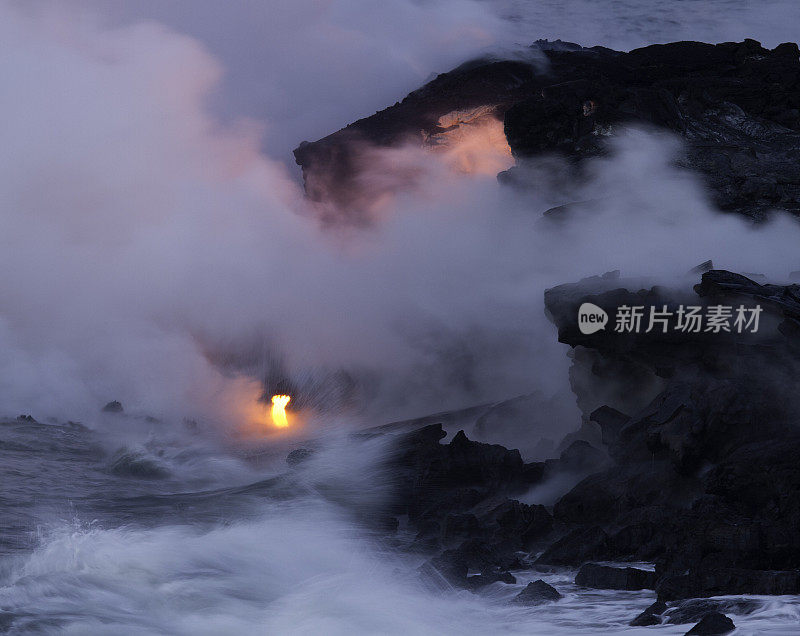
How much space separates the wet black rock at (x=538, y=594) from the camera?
1280cm

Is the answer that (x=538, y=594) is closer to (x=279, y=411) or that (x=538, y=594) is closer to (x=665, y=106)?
(x=665, y=106)

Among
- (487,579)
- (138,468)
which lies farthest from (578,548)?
(138,468)

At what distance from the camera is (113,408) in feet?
110

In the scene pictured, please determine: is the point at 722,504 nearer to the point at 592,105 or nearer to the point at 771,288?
the point at 771,288

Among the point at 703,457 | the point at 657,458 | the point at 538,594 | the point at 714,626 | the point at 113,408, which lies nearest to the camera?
the point at 714,626

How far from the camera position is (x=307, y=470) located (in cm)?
2186

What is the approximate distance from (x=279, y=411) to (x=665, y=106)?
15.0 metres

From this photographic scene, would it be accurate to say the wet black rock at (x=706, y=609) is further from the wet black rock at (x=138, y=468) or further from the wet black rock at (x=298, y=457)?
the wet black rock at (x=138, y=468)

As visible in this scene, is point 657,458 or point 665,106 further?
point 665,106

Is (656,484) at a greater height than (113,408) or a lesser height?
lesser

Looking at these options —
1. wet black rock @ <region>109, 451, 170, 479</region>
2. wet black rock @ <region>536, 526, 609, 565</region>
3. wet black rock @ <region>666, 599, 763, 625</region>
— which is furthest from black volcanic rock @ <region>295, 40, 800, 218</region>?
wet black rock @ <region>666, 599, 763, 625</region>

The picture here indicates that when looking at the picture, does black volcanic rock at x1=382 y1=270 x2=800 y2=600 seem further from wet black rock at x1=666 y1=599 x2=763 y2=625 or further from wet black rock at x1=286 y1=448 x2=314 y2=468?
wet black rock at x1=286 y1=448 x2=314 y2=468

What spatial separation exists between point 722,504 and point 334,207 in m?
28.4

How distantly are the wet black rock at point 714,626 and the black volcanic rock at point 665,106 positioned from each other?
15051 mm
